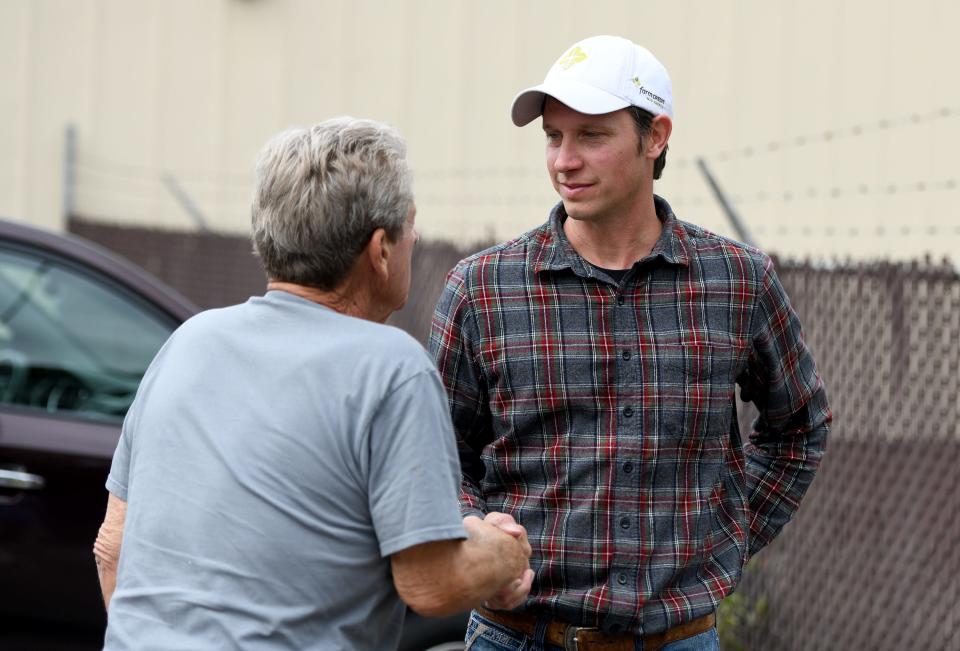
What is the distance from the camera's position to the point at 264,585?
2094mm

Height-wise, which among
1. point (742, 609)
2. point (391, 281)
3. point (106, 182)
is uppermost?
point (391, 281)

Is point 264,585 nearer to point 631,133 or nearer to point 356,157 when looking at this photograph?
point 356,157

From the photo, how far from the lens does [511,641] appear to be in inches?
110

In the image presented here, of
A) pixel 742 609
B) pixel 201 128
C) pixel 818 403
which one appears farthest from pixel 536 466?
pixel 201 128

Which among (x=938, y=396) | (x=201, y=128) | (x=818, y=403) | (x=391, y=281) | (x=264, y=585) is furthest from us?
(x=201, y=128)

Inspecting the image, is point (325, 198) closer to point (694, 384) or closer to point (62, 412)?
point (694, 384)

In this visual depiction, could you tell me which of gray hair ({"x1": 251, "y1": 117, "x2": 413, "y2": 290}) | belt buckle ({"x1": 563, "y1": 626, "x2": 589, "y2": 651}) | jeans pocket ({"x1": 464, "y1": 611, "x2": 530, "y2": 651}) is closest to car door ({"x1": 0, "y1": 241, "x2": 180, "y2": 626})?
jeans pocket ({"x1": 464, "y1": 611, "x2": 530, "y2": 651})

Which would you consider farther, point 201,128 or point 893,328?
point 201,128

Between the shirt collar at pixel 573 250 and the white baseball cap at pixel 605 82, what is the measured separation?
0.23m

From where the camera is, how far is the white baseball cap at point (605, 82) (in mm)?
2762

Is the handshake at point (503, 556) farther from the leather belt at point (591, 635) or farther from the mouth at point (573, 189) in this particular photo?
the mouth at point (573, 189)

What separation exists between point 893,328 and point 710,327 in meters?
2.30

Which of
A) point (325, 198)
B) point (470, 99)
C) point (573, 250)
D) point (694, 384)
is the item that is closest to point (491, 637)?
point (694, 384)

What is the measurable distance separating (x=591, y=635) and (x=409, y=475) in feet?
2.55
